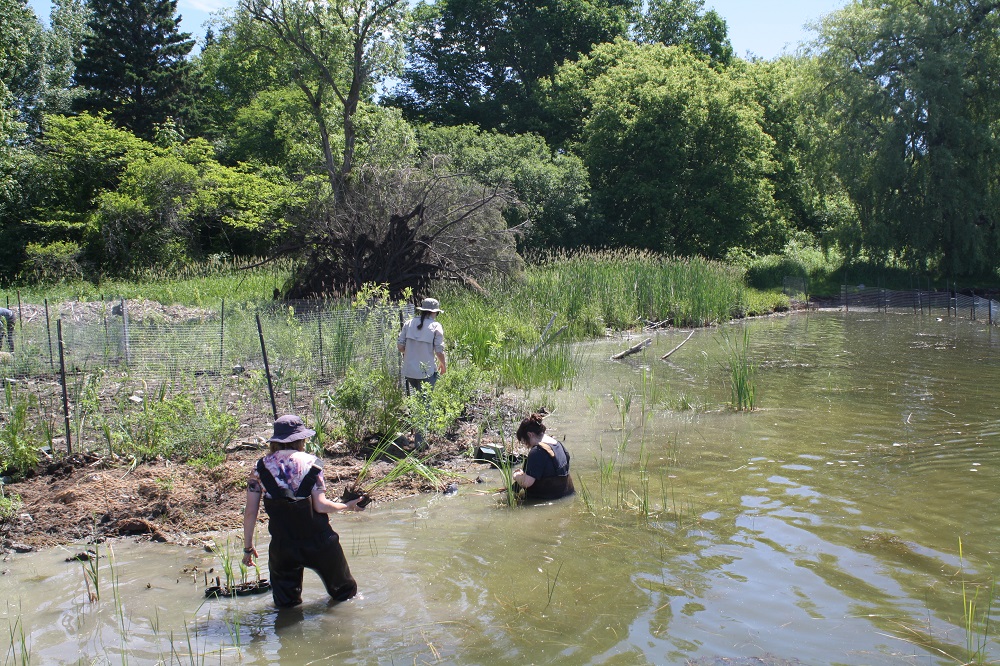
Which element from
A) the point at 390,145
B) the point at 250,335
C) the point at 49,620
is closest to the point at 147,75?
the point at 390,145

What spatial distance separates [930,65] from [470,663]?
32.6 meters

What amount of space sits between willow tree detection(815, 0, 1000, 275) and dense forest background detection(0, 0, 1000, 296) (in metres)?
0.08

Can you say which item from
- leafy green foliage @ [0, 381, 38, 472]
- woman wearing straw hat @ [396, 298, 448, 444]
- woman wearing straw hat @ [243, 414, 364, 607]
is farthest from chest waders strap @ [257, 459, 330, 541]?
woman wearing straw hat @ [396, 298, 448, 444]

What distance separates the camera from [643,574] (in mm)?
6180

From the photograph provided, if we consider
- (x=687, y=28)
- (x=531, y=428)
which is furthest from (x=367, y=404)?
(x=687, y=28)

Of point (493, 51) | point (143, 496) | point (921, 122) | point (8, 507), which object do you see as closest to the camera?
point (8, 507)

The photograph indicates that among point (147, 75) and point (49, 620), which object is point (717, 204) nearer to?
point (147, 75)

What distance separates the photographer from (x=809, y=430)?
1052 centimetres

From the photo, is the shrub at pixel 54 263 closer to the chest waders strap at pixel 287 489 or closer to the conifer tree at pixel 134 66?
the conifer tree at pixel 134 66

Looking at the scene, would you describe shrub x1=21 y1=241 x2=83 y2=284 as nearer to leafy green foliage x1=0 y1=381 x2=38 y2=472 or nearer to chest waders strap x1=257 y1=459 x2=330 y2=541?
leafy green foliage x1=0 y1=381 x2=38 y2=472

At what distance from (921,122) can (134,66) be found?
3419 cm

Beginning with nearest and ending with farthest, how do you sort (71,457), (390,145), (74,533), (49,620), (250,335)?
(49,620)
(74,533)
(71,457)
(250,335)
(390,145)

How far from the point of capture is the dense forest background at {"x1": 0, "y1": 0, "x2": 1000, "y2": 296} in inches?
1048

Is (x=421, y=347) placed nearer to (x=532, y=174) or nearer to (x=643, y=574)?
(x=643, y=574)
